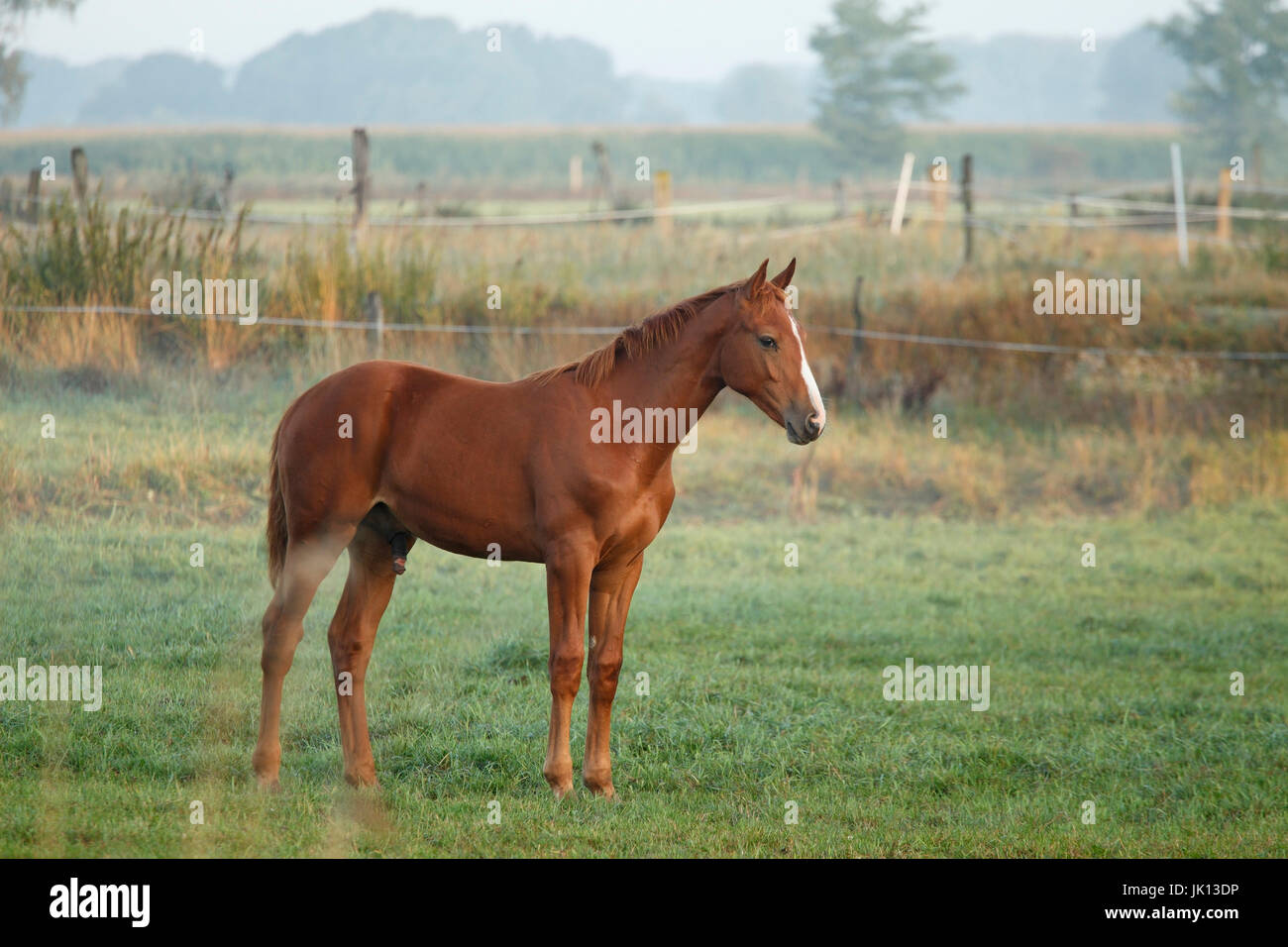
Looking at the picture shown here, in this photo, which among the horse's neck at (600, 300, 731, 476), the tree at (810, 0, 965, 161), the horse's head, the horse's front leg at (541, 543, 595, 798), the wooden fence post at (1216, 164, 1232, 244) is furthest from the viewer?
the tree at (810, 0, 965, 161)

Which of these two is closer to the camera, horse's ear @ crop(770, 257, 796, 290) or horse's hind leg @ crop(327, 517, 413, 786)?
horse's ear @ crop(770, 257, 796, 290)

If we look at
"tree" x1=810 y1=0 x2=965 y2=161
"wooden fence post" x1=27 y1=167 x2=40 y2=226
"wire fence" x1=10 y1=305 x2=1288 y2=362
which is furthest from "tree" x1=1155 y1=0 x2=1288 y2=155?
"wooden fence post" x1=27 y1=167 x2=40 y2=226

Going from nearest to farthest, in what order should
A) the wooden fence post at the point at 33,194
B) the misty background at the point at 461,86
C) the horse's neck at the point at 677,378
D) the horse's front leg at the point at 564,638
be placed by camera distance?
the horse's front leg at the point at 564,638 → the horse's neck at the point at 677,378 → the wooden fence post at the point at 33,194 → the misty background at the point at 461,86

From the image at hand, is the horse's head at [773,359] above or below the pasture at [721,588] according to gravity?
above

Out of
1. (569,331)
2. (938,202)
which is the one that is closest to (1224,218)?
(938,202)

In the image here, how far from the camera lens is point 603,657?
594 cm

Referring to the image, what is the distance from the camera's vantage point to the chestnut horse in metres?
5.74

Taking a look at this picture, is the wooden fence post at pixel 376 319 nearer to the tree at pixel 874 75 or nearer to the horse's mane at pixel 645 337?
the horse's mane at pixel 645 337

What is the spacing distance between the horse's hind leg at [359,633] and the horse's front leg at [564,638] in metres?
0.86

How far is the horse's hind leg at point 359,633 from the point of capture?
6051mm

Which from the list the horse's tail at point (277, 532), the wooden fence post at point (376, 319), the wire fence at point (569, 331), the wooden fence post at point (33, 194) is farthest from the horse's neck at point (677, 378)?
the wooden fence post at point (33, 194)

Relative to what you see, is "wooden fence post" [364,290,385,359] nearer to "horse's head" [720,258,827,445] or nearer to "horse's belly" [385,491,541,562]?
"horse's belly" [385,491,541,562]

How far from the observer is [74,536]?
9.91 metres

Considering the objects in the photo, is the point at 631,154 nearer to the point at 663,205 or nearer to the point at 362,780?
the point at 663,205
